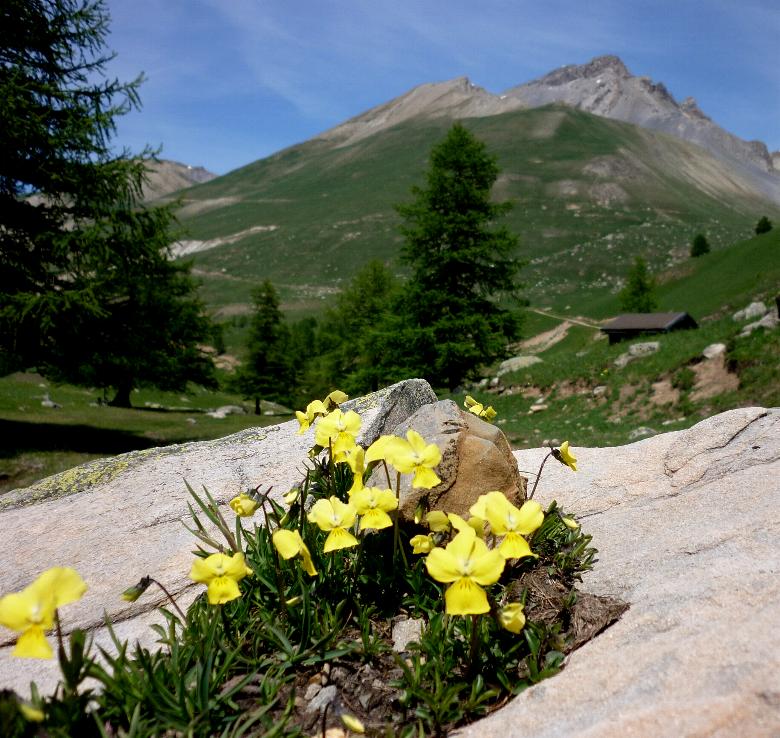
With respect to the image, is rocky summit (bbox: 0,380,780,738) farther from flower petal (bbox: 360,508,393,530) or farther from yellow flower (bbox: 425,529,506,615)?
flower petal (bbox: 360,508,393,530)

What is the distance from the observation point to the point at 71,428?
17.4 meters

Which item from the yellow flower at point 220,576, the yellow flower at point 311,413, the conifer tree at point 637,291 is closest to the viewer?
the yellow flower at point 220,576

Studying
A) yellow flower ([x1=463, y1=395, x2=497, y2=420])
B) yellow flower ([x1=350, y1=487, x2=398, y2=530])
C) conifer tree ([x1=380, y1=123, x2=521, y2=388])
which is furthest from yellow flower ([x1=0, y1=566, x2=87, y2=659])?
conifer tree ([x1=380, y1=123, x2=521, y2=388])

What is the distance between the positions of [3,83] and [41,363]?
652 cm

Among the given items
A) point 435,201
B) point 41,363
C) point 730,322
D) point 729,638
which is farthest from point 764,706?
point 435,201

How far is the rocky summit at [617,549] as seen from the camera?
6.66 ft

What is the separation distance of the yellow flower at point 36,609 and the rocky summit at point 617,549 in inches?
49.6

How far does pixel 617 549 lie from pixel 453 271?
19908mm

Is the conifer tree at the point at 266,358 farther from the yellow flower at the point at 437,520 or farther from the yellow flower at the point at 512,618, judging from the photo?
the yellow flower at the point at 512,618

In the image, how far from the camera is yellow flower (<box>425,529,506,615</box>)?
2.21 meters

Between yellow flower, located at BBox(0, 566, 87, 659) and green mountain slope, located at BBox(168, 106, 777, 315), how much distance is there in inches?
3089

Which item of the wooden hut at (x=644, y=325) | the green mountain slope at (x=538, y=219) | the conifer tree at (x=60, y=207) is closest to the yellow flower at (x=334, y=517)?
the conifer tree at (x=60, y=207)

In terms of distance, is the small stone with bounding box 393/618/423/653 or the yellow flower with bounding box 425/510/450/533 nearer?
the yellow flower with bounding box 425/510/450/533

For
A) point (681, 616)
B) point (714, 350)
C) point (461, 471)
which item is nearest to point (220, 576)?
point (461, 471)
